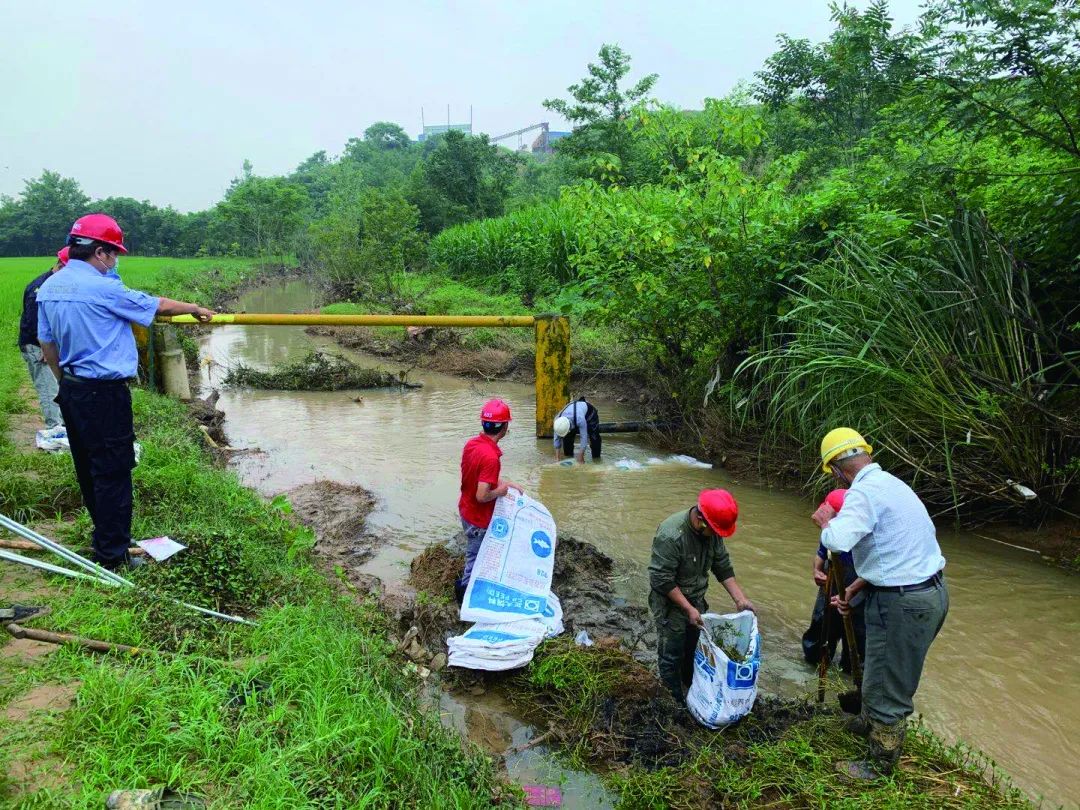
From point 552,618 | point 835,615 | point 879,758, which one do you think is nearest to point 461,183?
point 552,618

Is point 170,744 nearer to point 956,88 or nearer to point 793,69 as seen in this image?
point 956,88

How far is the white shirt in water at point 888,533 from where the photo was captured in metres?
3.12

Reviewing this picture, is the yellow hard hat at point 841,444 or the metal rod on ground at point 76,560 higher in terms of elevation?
the yellow hard hat at point 841,444

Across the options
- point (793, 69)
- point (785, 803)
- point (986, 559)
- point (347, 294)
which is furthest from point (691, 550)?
point (347, 294)

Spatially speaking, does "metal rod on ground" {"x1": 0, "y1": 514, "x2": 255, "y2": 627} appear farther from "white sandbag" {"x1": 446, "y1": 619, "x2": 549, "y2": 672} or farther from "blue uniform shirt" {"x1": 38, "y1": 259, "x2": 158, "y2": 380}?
"white sandbag" {"x1": 446, "y1": 619, "x2": 549, "y2": 672}

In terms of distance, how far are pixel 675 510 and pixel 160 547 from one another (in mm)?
4826

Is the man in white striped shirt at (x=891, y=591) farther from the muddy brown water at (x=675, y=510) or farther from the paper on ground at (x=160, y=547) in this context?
the paper on ground at (x=160, y=547)

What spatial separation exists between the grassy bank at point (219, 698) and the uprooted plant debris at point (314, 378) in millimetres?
8396

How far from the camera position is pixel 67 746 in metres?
2.44

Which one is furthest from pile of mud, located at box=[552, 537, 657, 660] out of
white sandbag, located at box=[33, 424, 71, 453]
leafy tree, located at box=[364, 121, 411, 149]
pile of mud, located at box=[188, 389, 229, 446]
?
leafy tree, located at box=[364, 121, 411, 149]

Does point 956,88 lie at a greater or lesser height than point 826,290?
greater

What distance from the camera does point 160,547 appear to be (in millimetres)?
4090

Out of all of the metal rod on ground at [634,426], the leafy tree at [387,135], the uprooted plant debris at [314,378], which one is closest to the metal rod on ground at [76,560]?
the metal rod on ground at [634,426]

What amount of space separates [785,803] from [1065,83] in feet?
19.8
